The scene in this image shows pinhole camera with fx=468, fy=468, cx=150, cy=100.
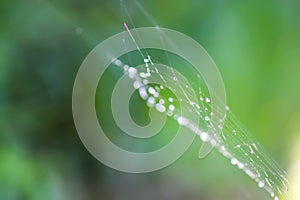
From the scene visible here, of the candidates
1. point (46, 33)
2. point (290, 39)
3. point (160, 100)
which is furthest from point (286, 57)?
point (46, 33)

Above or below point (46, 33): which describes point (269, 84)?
below

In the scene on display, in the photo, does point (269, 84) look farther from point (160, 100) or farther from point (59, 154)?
point (59, 154)

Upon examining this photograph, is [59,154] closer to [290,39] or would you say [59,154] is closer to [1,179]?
[1,179]

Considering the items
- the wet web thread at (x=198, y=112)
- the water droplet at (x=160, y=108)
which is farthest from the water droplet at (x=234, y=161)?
the water droplet at (x=160, y=108)

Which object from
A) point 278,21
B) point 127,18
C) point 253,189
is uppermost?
point 127,18

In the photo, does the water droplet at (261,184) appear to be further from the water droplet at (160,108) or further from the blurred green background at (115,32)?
the water droplet at (160,108)

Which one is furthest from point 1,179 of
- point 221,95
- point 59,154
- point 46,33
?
point 221,95
